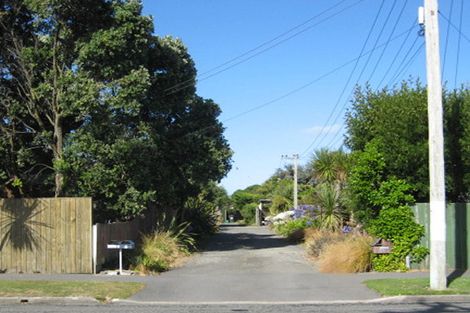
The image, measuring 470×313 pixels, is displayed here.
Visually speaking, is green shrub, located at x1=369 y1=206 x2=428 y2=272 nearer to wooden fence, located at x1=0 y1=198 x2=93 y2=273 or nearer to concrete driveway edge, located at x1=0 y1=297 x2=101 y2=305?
wooden fence, located at x1=0 y1=198 x2=93 y2=273

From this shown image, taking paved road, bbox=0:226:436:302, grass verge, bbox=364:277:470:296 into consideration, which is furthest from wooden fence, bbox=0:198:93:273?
grass verge, bbox=364:277:470:296

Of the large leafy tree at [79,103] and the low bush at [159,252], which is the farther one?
the large leafy tree at [79,103]

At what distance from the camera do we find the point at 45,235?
60.4 feet

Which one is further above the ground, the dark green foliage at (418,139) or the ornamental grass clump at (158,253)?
the dark green foliage at (418,139)

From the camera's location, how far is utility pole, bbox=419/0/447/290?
14.2m

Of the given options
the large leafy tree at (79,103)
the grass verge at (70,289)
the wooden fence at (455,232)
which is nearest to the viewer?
the grass verge at (70,289)

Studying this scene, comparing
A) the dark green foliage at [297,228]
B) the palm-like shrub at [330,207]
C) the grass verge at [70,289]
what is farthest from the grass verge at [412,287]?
the dark green foliage at [297,228]

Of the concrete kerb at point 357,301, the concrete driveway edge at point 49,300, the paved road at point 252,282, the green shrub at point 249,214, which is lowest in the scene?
the green shrub at point 249,214

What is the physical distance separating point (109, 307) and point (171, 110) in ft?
47.0

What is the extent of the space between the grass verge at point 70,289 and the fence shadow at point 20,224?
2.97m

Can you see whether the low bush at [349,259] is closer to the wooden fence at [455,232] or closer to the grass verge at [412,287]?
the wooden fence at [455,232]

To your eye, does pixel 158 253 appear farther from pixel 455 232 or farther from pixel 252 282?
pixel 455 232

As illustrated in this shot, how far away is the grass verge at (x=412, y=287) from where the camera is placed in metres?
13.5

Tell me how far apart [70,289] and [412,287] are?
25.4 ft
